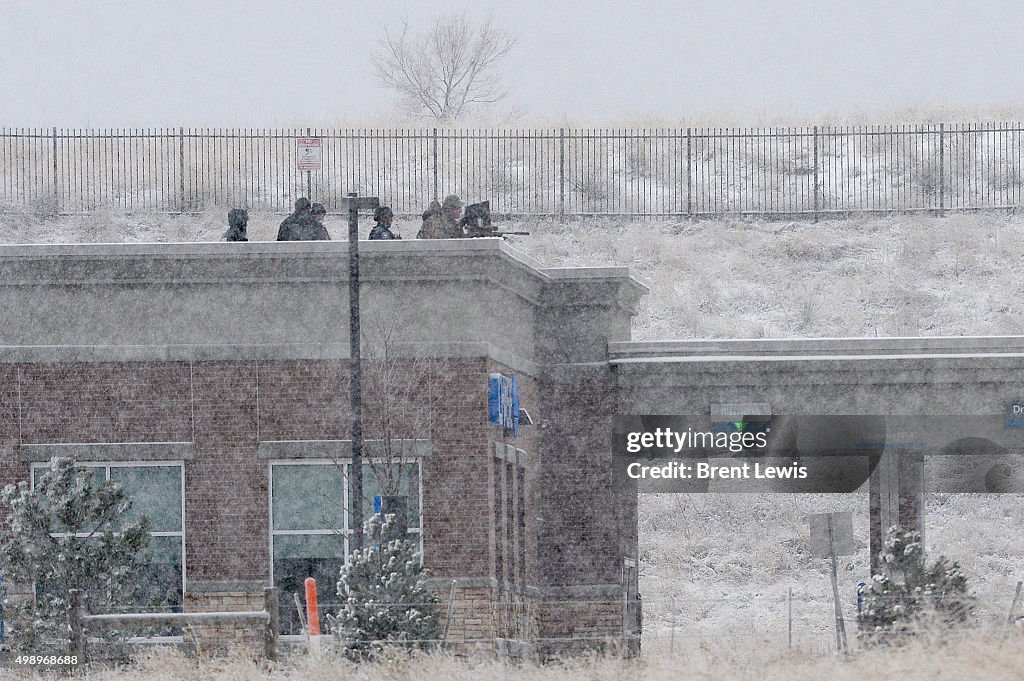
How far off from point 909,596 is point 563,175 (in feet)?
120

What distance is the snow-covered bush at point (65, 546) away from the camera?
22.8m

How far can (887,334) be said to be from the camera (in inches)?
2019

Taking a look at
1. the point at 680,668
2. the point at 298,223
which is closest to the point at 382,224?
the point at 298,223

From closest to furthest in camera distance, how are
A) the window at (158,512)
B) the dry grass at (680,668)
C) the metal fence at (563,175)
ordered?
the dry grass at (680,668) → the window at (158,512) → the metal fence at (563,175)

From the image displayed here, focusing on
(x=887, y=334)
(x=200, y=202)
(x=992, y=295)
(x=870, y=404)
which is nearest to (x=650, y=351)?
(x=870, y=404)

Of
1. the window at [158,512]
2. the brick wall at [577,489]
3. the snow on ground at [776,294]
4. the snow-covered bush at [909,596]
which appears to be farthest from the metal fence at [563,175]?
the snow-covered bush at [909,596]

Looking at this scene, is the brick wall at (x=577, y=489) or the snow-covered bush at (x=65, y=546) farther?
the brick wall at (x=577, y=489)

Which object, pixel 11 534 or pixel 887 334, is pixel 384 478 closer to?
pixel 11 534

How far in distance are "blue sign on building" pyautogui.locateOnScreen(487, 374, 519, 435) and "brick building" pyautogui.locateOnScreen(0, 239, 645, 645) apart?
0.45 feet

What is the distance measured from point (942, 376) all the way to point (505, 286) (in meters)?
8.52

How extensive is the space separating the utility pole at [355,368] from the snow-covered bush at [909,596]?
270 inches

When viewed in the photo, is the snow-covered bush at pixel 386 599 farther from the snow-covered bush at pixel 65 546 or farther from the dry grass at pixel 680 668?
the snow-covered bush at pixel 65 546

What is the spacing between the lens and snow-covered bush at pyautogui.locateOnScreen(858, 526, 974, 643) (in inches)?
754

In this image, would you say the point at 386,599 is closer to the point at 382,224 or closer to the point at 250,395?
the point at 250,395
